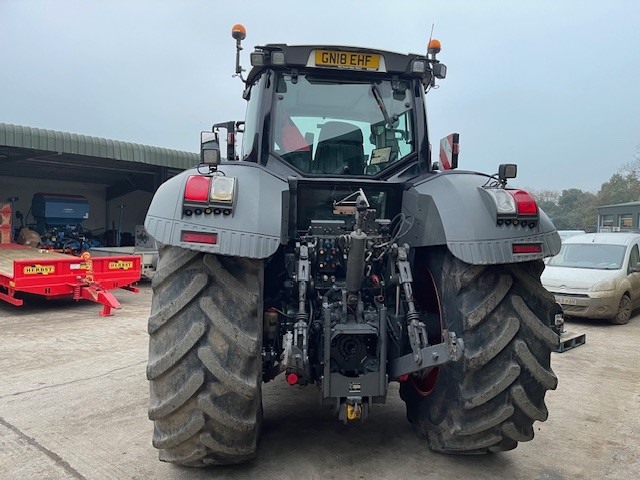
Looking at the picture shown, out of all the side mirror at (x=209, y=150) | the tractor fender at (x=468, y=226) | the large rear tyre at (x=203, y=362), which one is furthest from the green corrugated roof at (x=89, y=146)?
the tractor fender at (x=468, y=226)

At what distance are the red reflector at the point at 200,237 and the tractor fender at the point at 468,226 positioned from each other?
122cm

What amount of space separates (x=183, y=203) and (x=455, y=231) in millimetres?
1438

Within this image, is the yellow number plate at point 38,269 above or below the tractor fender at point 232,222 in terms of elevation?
below

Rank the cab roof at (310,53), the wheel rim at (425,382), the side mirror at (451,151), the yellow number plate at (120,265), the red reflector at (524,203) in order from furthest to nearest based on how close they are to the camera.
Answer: the yellow number plate at (120,265) < the side mirror at (451,151) < the cab roof at (310,53) < the wheel rim at (425,382) < the red reflector at (524,203)

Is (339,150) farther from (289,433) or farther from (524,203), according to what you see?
(289,433)

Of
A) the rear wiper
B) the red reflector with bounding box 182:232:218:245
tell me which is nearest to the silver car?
the rear wiper

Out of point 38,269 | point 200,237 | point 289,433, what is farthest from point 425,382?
point 38,269

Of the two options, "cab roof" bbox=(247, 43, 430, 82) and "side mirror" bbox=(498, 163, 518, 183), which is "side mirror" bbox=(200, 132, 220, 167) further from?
"side mirror" bbox=(498, 163, 518, 183)

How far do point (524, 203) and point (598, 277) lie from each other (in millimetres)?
6902

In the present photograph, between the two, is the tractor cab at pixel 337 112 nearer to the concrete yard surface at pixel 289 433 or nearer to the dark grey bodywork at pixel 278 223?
the dark grey bodywork at pixel 278 223

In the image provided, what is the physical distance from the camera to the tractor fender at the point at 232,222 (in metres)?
2.55

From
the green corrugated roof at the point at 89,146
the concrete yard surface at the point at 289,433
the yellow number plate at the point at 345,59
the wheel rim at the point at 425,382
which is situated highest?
the green corrugated roof at the point at 89,146

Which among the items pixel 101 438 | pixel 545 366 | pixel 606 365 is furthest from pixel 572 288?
pixel 101 438

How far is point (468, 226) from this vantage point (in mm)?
2727
